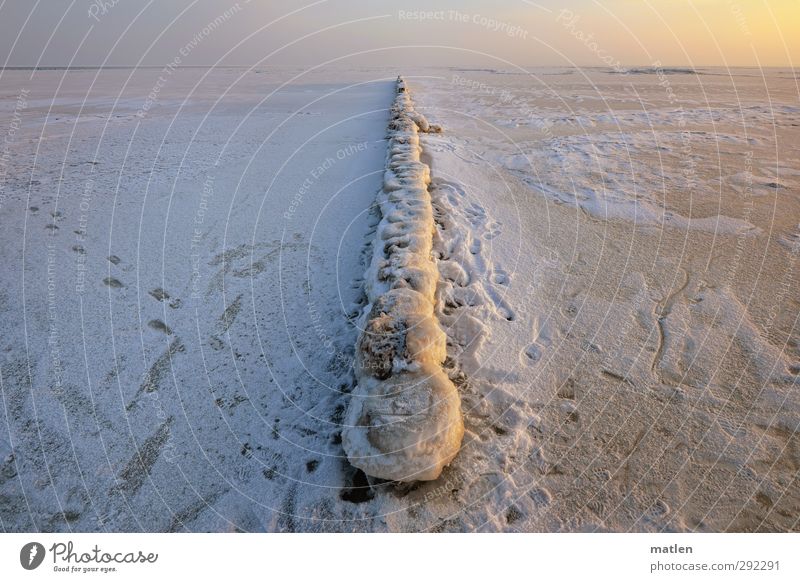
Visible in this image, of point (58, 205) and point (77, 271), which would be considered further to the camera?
point (58, 205)

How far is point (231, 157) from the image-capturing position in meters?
6.06

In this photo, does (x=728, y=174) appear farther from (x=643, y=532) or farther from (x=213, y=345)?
(x=213, y=345)

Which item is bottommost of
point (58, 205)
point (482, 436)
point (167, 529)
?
point (167, 529)

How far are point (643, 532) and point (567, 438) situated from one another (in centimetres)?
46

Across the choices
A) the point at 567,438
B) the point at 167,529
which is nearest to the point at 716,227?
the point at 567,438
